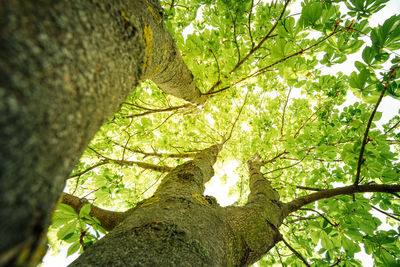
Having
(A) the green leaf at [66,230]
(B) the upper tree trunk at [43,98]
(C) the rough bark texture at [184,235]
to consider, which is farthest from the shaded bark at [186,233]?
(B) the upper tree trunk at [43,98]

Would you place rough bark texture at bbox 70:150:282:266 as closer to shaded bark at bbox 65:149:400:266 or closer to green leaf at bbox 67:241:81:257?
shaded bark at bbox 65:149:400:266

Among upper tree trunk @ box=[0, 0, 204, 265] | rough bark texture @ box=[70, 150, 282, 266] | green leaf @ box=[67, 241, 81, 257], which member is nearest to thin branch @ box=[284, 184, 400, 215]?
rough bark texture @ box=[70, 150, 282, 266]

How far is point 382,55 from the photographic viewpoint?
46.3 inches

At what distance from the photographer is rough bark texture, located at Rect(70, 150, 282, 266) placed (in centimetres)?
73

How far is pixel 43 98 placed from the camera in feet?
0.91

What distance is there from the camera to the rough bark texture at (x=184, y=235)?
0.73 m

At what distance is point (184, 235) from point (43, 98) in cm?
85

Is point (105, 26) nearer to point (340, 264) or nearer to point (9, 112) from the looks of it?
point (9, 112)

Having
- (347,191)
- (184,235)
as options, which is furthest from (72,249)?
(347,191)

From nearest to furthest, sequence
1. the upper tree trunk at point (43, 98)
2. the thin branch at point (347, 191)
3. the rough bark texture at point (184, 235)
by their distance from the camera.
A: the upper tree trunk at point (43, 98) → the rough bark texture at point (184, 235) → the thin branch at point (347, 191)

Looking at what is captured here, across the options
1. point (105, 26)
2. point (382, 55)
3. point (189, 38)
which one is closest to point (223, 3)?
point (189, 38)

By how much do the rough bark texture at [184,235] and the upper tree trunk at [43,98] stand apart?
0.51 meters

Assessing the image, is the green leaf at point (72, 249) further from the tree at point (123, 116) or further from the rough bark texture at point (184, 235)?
the rough bark texture at point (184, 235)

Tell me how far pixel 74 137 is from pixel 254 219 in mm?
1489
